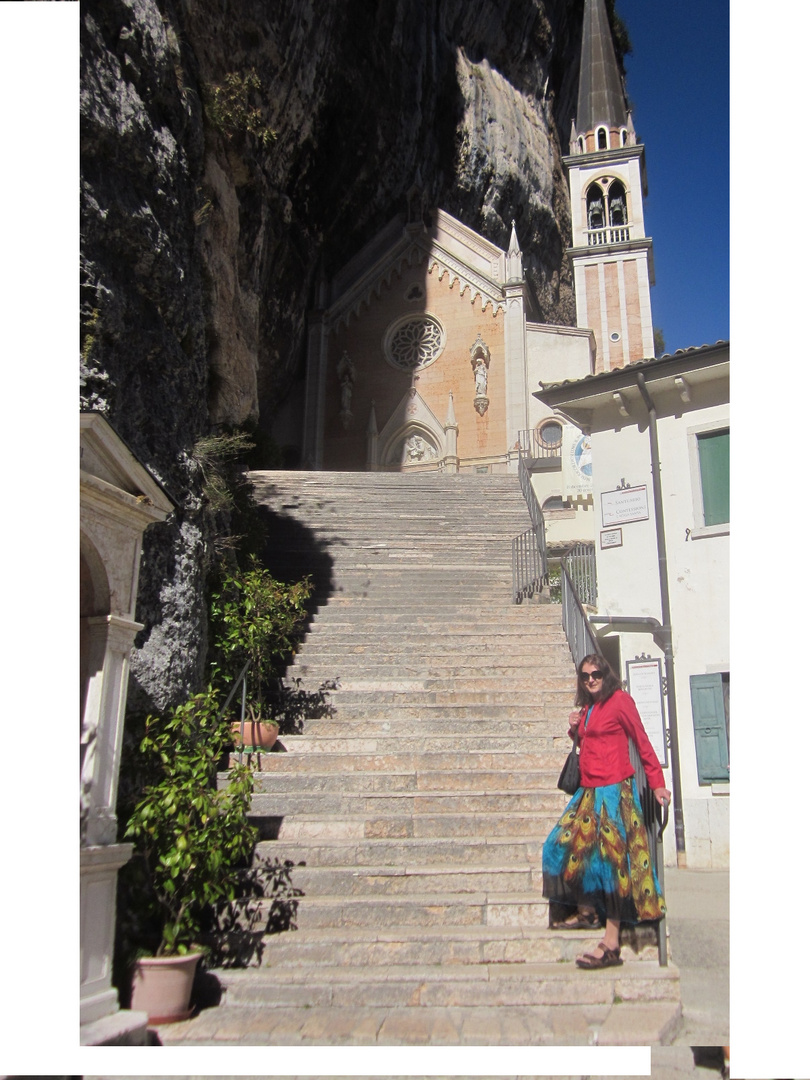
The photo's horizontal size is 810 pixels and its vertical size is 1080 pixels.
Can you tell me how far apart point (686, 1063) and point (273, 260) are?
18.5m

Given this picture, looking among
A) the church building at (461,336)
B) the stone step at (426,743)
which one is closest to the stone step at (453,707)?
the stone step at (426,743)

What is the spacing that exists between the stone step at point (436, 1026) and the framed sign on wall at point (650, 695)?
13.9ft

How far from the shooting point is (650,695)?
27.8ft

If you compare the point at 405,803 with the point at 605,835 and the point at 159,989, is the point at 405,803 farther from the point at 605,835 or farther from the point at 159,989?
the point at 159,989

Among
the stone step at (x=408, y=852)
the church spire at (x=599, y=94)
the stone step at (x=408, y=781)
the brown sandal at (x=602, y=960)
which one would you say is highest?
the church spire at (x=599, y=94)

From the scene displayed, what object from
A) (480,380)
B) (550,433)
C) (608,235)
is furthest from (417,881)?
(608,235)

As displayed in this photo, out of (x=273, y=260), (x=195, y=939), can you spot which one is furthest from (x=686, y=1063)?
(x=273, y=260)

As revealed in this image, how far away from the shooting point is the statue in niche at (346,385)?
2581 cm

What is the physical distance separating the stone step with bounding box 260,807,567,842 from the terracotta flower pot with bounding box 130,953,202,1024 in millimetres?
1536

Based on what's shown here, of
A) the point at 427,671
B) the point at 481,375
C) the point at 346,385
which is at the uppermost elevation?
the point at 346,385

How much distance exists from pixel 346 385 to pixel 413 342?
248cm

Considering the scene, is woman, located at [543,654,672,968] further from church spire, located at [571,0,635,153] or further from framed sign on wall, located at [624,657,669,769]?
church spire, located at [571,0,635,153]

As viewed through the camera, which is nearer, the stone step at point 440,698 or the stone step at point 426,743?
the stone step at point 426,743

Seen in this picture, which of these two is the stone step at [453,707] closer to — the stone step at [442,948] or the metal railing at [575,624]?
the metal railing at [575,624]
